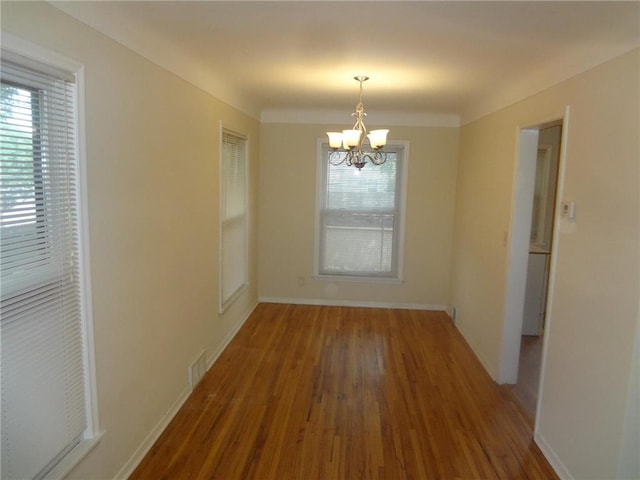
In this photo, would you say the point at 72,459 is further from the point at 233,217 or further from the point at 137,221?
the point at 233,217

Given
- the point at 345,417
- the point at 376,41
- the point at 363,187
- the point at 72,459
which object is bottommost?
the point at 345,417

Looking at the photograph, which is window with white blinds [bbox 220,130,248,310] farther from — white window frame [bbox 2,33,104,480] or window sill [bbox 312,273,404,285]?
white window frame [bbox 2,33,104,480]

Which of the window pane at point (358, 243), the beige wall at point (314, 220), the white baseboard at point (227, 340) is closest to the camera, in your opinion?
the white baseboard at point (227, 340)

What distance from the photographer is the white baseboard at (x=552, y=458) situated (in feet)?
7.76

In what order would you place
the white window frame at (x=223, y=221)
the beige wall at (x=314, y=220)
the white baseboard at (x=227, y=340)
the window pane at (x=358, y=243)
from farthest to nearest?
the window pane at (x=358, y=243) → the beige wall at (x=314, y=220) → the white window frame at (x=223, y=221) → the white baseboard at (x=227, y=340)

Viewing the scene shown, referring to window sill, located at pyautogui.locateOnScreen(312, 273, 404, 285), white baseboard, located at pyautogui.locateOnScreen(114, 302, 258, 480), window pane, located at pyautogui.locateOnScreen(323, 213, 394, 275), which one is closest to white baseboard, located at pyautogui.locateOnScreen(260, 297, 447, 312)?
window sill, located at pyautogui.locateOnScreen(312, 273, 404, 285)

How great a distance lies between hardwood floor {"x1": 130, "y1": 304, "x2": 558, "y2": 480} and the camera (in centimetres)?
246

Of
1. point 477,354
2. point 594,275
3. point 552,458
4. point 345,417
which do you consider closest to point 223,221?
point 345,417

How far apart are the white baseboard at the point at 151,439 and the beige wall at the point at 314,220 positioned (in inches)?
101

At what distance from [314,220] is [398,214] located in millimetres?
1055

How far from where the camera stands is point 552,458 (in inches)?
99.1

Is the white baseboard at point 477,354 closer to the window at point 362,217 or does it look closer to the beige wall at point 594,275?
the beige wall at point 594,275

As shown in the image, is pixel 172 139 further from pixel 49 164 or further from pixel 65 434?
pixel 65 434

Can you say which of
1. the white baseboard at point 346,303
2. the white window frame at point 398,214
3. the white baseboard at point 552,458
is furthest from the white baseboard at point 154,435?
the white baseboard at point 552,458
